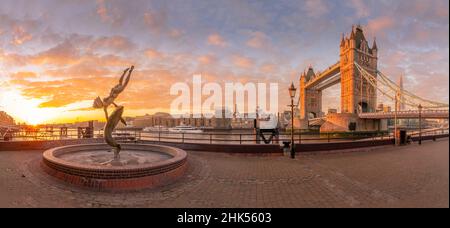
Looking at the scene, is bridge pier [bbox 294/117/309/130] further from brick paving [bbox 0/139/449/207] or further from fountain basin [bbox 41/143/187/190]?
fountain basin [bbox 41/143/187/190]

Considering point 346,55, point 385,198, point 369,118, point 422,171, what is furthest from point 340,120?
point 385,198

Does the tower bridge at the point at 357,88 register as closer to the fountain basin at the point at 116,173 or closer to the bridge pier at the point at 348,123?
the bridge pier at the point at 348,123

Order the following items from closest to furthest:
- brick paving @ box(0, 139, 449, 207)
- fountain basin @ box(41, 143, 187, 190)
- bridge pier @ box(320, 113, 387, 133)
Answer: brick paving @ box(0, 139, 449, 207) → fountain basin @ box(41, 143, 187, 190) → bridge pier @ box(320, 113, 387, 133)

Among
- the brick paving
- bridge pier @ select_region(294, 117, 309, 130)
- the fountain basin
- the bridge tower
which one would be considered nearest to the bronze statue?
the fountain basin

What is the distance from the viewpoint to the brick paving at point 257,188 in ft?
17.7

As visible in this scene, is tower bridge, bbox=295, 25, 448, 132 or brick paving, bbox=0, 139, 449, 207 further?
tower bridge, bbox=295, 25, 448, 132

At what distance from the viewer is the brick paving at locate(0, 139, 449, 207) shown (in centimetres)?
541

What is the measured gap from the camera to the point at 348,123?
5578 centimetres

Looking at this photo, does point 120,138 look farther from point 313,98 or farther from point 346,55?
point 313,98

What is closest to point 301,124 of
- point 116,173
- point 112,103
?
point 112,103

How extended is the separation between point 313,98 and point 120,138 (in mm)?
94326

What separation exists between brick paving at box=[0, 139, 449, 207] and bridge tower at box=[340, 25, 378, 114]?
62818mm

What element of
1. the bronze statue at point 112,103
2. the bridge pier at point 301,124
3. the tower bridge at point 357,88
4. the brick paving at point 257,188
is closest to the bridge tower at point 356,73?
the tower bridge at point 357,88

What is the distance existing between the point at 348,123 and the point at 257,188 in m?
56.4
